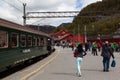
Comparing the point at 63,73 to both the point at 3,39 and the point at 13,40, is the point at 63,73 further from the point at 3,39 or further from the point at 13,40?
the point at 3,39

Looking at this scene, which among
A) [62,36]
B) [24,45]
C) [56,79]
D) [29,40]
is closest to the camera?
[56,79]

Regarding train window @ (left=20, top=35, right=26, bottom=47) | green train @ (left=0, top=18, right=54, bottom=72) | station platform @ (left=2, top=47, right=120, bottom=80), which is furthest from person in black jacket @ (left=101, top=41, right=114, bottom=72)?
train window @ (left=20, top=35, right=26, bottom=47)

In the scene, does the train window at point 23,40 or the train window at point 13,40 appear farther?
the train window at point 23,40

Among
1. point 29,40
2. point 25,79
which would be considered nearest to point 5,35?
point 25,79

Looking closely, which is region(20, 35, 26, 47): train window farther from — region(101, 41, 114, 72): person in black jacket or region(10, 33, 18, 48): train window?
region(101, 41, 114, 72): person in black jacket

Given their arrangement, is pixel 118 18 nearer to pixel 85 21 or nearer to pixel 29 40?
pixel 85 21

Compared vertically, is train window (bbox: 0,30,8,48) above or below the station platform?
above

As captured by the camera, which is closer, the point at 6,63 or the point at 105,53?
the point at 6,63

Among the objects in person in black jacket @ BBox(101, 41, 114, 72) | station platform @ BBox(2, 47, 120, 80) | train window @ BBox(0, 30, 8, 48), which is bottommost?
station platform @ BBox(2, 47, 120, 80)

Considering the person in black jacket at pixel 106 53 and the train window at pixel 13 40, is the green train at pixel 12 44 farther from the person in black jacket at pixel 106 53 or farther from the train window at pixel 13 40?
the person in black jacket at pixel 106 53

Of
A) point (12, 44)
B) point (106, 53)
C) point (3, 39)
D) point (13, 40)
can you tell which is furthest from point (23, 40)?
point (3, 39)

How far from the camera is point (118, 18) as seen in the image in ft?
482

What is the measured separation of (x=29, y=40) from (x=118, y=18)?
124m

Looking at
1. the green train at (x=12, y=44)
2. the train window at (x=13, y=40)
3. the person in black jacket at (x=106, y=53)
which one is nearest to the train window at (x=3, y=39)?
the green train at (x=12, y=44)
